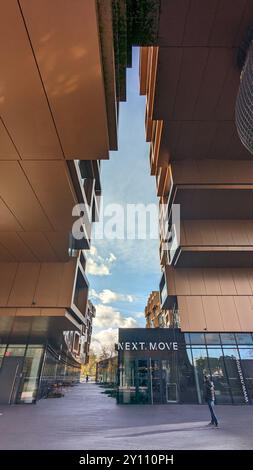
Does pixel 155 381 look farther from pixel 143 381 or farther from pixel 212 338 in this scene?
pixel 212 338

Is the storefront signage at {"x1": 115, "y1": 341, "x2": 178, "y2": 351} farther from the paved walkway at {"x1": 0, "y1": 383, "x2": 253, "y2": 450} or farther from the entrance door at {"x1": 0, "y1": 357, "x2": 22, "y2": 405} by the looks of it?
the entrance door at {"x1": 0, "y1": 357, "x2": 22, "y2": 405}

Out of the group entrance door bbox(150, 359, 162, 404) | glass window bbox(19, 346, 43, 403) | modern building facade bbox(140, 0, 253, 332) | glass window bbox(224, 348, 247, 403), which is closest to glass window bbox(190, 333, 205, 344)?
modern building facade bbox(140, 0, 253, 332)

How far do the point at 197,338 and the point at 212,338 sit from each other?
1.05 metres

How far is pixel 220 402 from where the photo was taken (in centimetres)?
1509

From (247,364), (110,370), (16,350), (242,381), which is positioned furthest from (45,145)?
(110,370)

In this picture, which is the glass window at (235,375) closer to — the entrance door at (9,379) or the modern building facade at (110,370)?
the modern building facade at (110,370)

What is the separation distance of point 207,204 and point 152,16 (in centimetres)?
1080

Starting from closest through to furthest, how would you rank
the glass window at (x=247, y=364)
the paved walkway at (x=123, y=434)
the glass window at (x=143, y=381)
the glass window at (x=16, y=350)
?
the paved walkway at (x=123, y=434) → the glass window at (x=143, y=381) → the glass window at (x=247, y=364) → the glass window at (x=16, y=350)

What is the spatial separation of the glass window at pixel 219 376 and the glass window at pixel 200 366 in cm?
35

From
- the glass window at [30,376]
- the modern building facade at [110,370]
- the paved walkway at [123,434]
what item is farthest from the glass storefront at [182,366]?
the paved walkway at [123,434]

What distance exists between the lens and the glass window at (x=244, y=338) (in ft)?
53.7

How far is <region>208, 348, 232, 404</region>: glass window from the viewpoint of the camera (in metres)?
15.3

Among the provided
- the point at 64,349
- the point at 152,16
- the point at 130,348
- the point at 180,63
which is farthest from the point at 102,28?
the point at 64,349

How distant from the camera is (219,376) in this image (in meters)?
15.7
